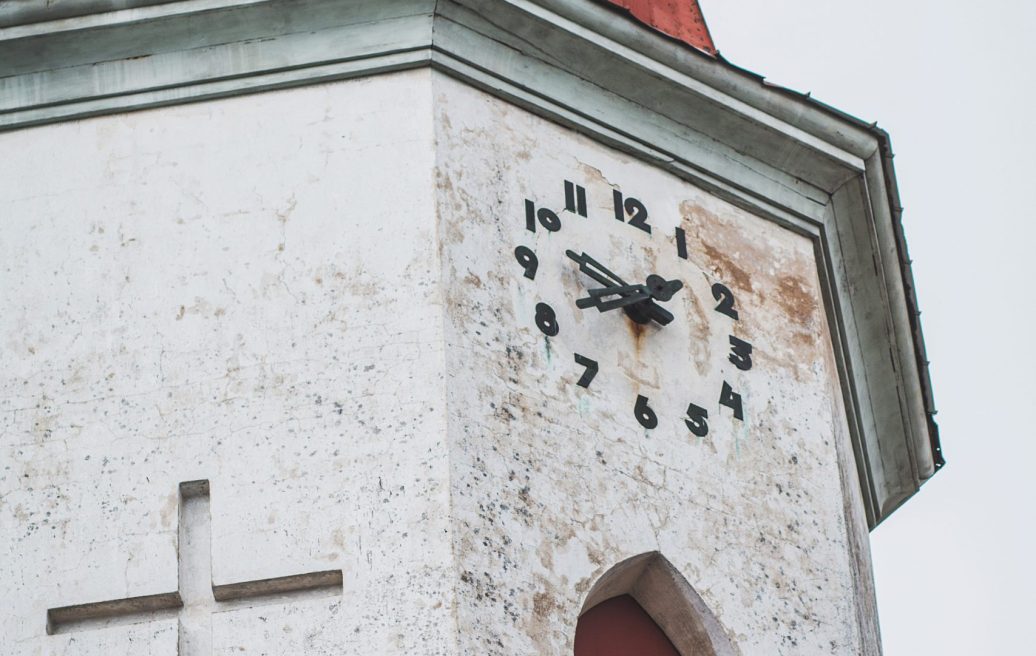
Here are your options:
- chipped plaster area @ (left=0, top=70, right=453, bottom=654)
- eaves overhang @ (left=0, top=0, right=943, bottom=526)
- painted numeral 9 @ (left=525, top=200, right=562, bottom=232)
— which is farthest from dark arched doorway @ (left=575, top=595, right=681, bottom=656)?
eaves overhang @ (left=0, top=0, right=943, bottom=526)

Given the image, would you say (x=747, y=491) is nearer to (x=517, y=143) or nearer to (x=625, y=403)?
(x=625, y=403)

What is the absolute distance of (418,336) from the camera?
11820 millimetres

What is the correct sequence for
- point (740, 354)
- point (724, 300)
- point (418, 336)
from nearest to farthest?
point (418, 336) → point (740, 354) → point (724, 300)

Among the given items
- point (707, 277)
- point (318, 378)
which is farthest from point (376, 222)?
point (707, 277)

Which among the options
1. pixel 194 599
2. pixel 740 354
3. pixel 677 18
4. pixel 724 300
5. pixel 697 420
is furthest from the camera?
pixel 677 18

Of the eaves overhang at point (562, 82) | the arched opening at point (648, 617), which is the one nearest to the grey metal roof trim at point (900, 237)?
the eaves overhang at point (562, 82)

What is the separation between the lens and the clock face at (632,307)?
486 inches

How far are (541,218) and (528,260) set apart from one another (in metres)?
0.29

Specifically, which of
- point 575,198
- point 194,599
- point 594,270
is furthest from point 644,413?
point 194,599

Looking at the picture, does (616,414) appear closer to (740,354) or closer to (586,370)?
(586,370)

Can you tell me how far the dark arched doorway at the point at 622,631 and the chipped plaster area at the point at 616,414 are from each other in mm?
326

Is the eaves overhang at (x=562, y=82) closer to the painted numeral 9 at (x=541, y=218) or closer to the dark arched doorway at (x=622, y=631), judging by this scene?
the painted numeral 9 at (x=541, y=218)

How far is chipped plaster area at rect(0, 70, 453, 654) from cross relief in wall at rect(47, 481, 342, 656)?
0.15 feet

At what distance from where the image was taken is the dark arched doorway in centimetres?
1209
